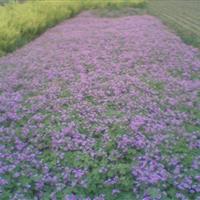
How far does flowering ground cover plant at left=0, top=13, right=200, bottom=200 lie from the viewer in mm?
3555

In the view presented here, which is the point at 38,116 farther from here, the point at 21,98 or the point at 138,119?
the point at 138,119

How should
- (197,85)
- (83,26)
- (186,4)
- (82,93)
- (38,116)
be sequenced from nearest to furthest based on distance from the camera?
(38,116)
(82,93)
(197,85)
(83,26)
(186,4)

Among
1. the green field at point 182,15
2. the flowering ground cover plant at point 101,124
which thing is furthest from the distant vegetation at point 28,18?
the green field at point 182,15

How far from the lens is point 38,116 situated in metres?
4.82

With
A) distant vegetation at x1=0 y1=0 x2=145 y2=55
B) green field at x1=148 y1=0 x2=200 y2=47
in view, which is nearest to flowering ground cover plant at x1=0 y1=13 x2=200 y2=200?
distant vegetation at x1=0 y1=0 x2=145 y2=55

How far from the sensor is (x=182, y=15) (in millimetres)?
15211

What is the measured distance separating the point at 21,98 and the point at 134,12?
366 inches

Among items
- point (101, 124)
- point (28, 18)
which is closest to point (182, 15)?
point (28, 18)

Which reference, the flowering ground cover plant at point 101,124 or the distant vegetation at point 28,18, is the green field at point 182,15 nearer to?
the flowering ground cover plant at point 101,124

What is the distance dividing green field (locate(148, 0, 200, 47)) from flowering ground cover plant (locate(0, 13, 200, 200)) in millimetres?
2632

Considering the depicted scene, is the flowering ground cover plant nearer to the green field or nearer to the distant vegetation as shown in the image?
the distant vegetation

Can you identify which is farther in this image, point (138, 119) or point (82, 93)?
point (82, 93)

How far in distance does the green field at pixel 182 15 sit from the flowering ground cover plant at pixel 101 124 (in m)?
2.63

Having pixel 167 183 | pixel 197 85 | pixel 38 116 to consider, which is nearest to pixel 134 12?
pixel 197 85
